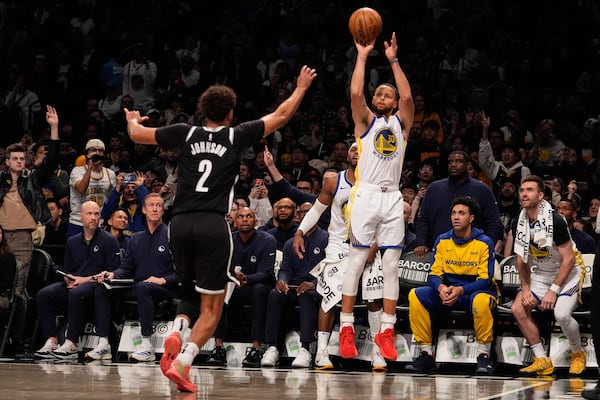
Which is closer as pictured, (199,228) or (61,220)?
(199,228)

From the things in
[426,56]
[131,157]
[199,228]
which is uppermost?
[426,56]

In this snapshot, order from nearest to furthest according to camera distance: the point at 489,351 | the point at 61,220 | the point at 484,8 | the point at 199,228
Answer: the point at 199,228, the point at 489,351, the point at 61,220, the point at 484,8

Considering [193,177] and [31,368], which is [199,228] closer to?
[193,177]

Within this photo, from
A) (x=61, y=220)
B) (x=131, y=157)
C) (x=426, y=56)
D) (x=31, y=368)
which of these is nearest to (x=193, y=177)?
(x=31, y=368)

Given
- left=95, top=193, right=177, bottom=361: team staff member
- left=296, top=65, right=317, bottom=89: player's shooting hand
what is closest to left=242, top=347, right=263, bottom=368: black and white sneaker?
left=95, top=193, right=177, bottom=361: team staff member

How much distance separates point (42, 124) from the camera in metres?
17.9

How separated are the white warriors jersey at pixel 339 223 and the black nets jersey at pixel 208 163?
2850 mm

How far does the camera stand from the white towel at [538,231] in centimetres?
1018

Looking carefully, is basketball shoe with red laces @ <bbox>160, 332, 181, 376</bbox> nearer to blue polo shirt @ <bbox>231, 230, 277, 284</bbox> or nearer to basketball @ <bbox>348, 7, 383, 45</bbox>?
basketball @ <bbox>348, 7, 383, 45</bbox>

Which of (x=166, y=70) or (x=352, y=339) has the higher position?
(x=166, y=70)

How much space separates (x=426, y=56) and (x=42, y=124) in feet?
21.2

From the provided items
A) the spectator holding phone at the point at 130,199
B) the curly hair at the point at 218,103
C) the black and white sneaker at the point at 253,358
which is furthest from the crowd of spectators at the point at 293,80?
the curly hair at the point at 218,103

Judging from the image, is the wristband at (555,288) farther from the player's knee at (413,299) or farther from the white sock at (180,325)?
the white sock at (180,325)

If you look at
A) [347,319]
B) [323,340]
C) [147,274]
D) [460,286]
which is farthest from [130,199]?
[460,286]
